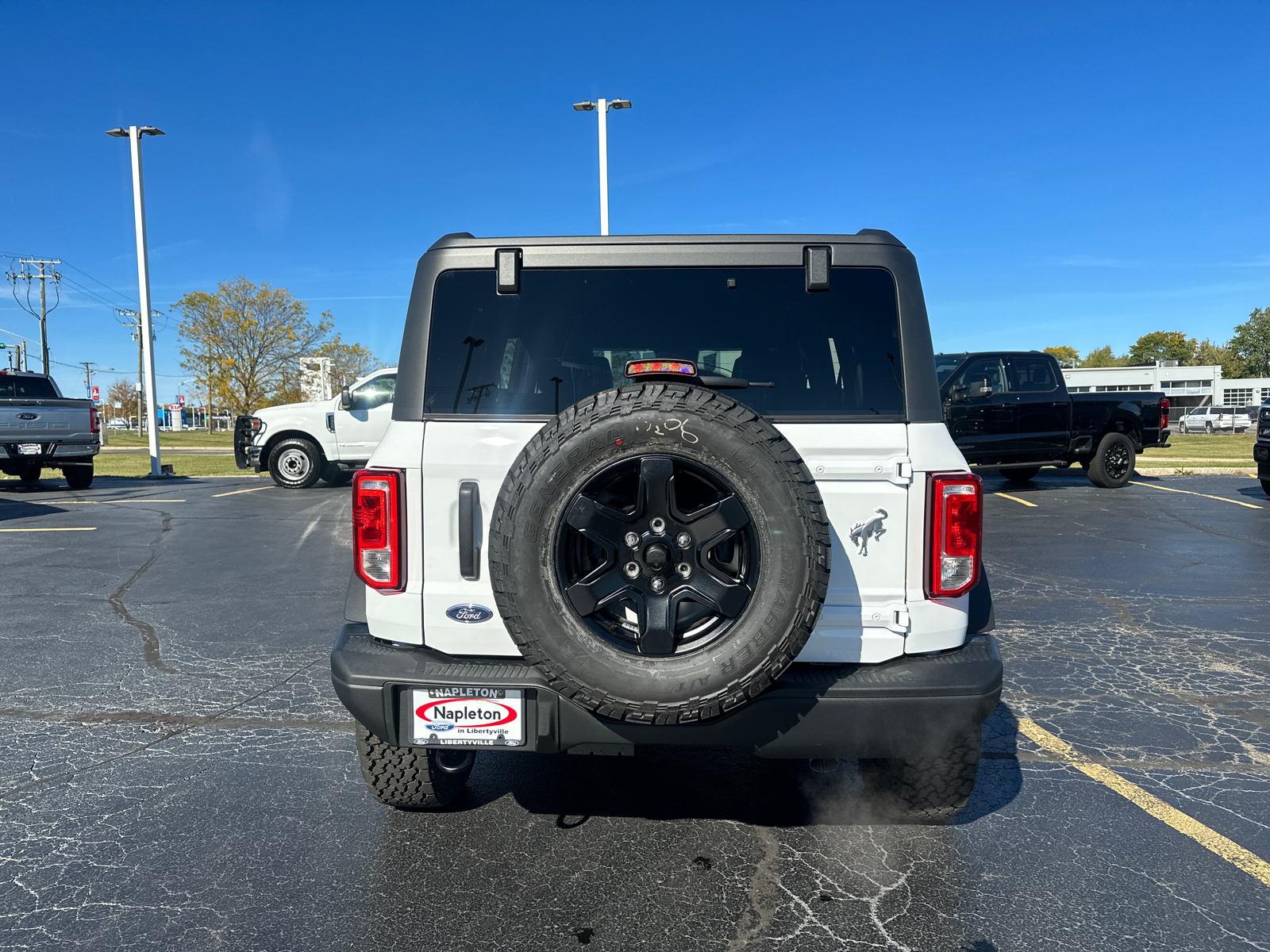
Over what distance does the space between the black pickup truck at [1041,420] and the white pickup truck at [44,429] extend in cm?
1507

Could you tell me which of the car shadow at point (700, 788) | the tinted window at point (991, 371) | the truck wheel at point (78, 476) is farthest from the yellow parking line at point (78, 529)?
the tinted window at point (991, 371)

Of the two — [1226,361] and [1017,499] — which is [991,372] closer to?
[1017,499]

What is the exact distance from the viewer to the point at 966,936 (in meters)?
2.45

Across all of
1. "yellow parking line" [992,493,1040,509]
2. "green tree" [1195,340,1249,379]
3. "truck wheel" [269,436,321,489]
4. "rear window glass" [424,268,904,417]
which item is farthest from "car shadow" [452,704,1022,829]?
"green tree" [1195,340,1249,379]

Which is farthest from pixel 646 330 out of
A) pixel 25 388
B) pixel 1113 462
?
pixel 25 388

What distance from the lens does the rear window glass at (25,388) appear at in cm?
1623

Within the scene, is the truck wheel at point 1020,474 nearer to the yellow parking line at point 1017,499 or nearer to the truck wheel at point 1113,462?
the truck wheel at point 1113,462

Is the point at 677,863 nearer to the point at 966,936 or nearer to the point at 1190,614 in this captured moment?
the point at 966,936

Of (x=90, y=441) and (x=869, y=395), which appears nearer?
(x=869, y=395)

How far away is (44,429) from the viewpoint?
1520cm

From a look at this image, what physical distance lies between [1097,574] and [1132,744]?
14.4ft

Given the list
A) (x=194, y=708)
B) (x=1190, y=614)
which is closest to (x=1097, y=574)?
(x=1190, y=614)

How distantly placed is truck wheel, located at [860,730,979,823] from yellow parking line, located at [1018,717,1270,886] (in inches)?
29.7

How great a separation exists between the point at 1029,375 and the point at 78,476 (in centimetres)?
1730
